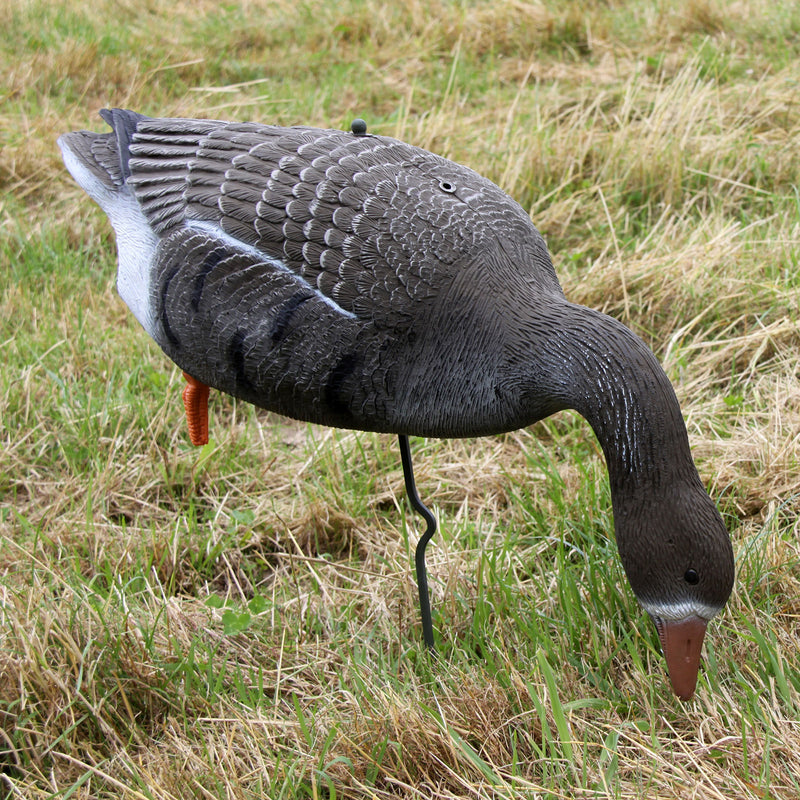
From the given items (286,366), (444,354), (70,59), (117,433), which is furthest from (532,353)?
(70,59)

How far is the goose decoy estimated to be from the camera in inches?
72.6

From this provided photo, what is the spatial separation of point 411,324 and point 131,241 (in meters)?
0.88

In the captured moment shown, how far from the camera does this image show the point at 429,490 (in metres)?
3.39

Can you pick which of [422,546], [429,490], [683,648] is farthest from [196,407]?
[683,648]

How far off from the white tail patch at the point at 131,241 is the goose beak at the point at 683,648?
4.57 feet

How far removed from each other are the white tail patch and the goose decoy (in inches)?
1.9

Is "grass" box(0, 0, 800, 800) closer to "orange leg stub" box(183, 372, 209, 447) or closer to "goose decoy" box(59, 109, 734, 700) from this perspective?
"goose decoy" box(59, 109, 734, 700)

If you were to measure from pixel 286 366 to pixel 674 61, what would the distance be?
439 centimetres

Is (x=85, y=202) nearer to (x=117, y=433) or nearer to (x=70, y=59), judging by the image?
(x=70, y=59)

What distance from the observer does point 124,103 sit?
561 cm

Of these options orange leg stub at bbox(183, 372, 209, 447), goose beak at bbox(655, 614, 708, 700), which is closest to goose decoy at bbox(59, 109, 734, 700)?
goose beak at bbox(655, 614, 708, 700)

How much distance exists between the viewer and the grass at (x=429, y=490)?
2.17 meters

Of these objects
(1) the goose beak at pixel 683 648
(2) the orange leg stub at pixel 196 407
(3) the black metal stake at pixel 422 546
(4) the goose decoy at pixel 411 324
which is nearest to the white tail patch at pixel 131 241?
(4) the goose decoy at pixel 411 324

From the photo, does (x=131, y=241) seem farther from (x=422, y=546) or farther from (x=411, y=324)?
(x=422, y=546)
